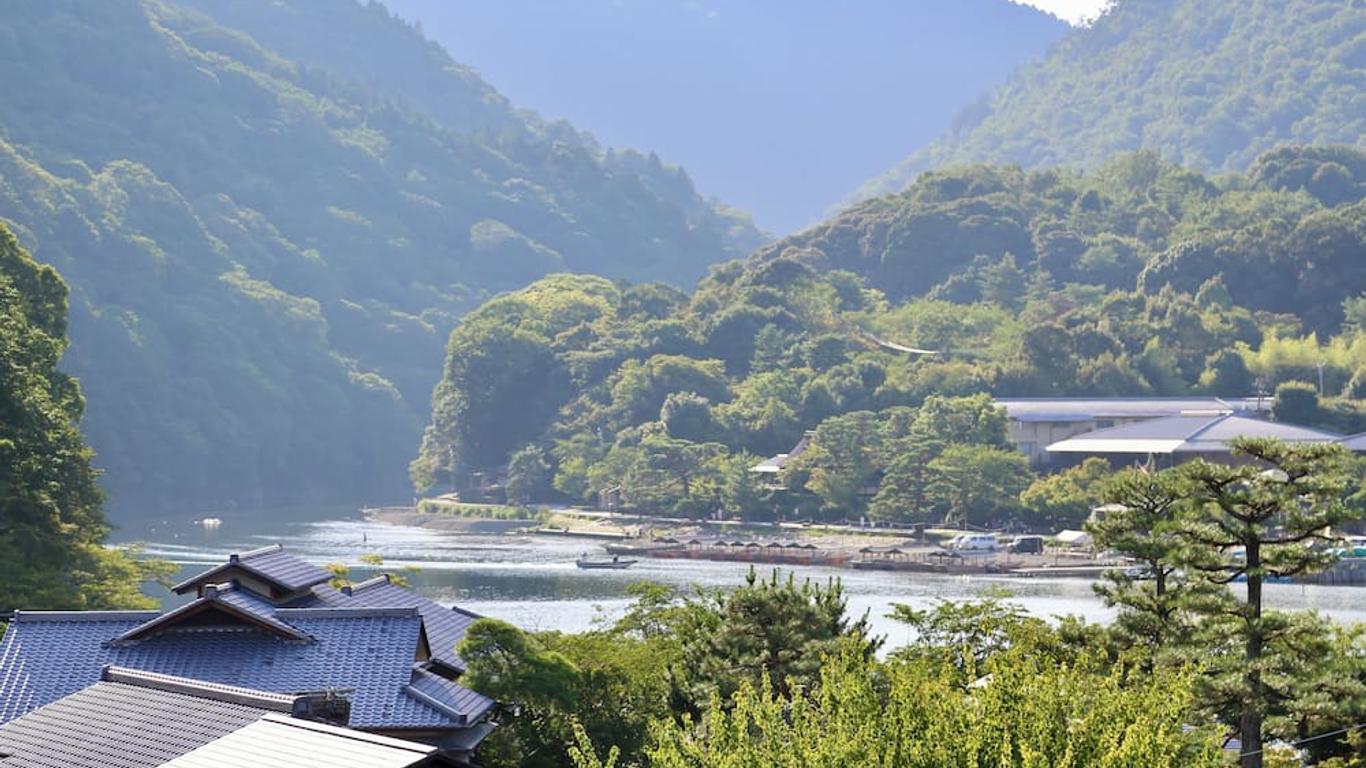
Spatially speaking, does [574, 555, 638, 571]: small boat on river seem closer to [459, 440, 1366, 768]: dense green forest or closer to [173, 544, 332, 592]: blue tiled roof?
[459, 440, 1366, 768]: dense green forest

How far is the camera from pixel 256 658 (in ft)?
50.5

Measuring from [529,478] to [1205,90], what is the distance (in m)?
113

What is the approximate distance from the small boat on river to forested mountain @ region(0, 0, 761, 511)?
115ft

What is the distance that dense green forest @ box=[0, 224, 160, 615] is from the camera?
27.1m

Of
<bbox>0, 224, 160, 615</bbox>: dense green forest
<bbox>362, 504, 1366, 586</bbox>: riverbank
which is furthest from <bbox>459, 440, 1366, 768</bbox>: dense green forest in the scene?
<bbox>362, 504, 1366, 586</bbox>: riverbank

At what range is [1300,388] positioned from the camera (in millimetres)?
70250

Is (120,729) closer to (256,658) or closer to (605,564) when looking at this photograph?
(256,658)

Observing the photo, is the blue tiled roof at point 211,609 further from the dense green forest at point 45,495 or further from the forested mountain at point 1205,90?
the forested mountain at point 1205,90

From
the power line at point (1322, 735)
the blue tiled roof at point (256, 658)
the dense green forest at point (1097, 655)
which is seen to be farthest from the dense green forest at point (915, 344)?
the blue tiled roof at point (256, 658)

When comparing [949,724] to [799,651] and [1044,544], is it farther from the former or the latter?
[1044,544]

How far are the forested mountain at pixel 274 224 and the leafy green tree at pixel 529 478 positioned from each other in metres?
17.3

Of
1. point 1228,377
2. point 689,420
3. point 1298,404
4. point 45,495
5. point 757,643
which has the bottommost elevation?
point 757,643

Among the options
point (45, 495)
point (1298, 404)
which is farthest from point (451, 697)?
point (1298, 404)

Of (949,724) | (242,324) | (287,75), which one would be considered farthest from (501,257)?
(949,724)
